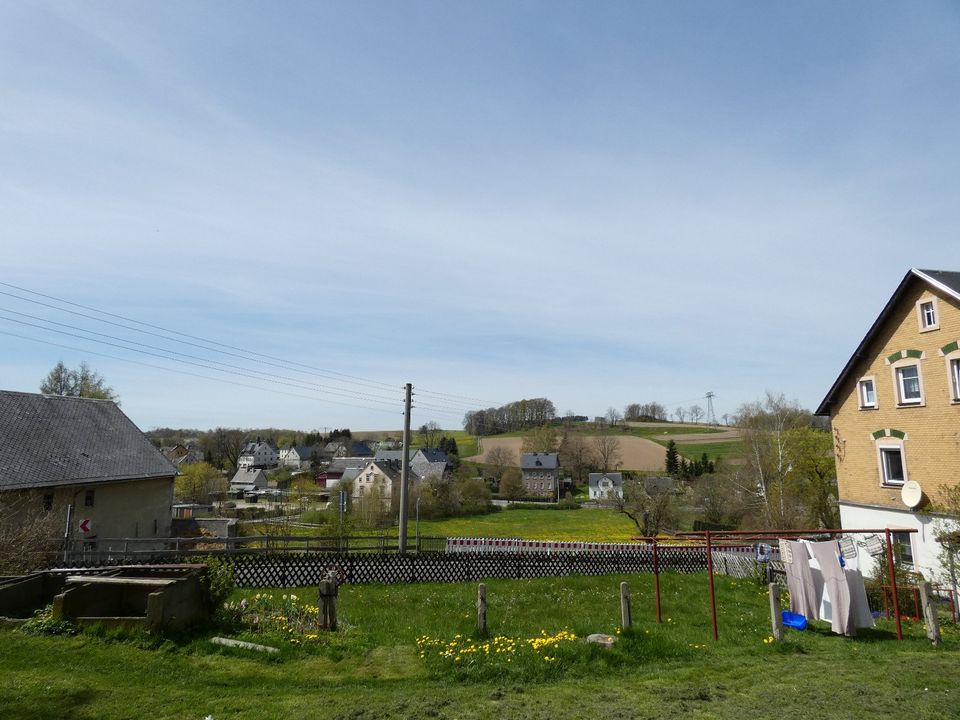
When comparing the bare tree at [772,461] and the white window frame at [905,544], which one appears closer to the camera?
the white window frame at [905,544]

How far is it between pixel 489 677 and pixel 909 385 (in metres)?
21.9

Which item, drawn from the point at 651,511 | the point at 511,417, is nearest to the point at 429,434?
the point at 511,417

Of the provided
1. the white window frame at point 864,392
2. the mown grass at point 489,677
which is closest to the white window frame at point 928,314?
the white window frame at point 864,392

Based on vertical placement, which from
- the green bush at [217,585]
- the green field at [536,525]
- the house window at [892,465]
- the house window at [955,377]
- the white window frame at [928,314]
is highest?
the white window frame at [928,314]

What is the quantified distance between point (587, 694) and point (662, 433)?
133577 mm

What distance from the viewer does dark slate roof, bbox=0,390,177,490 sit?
2420cm

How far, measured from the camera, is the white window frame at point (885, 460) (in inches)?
866

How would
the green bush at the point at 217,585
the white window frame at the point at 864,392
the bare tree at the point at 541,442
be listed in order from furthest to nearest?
the bare tree at the point at 541,442, the white window frame at the point at 864,392, the green bush at the point at 217,585

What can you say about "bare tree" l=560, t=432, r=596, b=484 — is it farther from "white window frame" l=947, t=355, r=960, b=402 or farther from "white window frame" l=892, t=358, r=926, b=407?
"white window frame" l=947, t=355, r=960, b=402

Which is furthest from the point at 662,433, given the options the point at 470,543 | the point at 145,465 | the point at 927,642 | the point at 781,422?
the point at 927,642

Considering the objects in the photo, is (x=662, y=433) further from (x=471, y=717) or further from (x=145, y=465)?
(x=471, y=717)

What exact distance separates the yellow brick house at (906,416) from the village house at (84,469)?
98.6 feet

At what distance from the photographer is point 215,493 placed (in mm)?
73812

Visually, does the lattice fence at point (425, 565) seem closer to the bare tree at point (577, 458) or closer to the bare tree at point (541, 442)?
the bare tree at point (577, 458)
